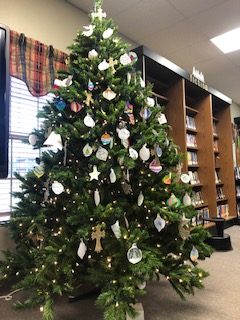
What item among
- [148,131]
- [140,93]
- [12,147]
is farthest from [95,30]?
[12,147]

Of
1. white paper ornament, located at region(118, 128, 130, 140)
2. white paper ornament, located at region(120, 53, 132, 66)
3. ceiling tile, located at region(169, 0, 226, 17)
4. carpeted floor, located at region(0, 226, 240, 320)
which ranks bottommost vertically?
carpeted floor, located at region(0, 226, 240, 320)

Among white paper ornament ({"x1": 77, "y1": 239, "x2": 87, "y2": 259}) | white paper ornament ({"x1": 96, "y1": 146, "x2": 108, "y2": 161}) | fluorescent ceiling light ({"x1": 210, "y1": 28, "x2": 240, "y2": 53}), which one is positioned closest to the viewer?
white paper ornament ({"x1": 77, "y1": 239, "x2": 87, "y2": 259})

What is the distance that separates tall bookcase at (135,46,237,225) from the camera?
3387mm

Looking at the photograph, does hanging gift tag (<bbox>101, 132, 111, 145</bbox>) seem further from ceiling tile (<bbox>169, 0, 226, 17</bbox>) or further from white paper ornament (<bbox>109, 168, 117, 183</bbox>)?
ceiling tile (<bbox>169, 0, 226, 17</bbox>)

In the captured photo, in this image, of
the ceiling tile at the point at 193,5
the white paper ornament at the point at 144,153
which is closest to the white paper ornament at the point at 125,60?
the white paper ornament at the point at 144,153

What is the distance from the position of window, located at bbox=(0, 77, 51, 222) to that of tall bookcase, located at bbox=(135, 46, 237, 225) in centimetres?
126

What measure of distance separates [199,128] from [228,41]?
129 centimetres

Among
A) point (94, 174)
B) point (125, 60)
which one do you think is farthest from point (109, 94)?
point (94, 174)

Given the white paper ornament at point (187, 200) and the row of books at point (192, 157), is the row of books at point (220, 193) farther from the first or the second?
the white paper ornament at point (187, 200)

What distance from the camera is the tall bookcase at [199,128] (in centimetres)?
339

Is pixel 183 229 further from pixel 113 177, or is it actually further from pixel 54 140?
pixel 54 140

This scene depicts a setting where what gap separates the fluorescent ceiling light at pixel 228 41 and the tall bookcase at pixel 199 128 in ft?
2.00

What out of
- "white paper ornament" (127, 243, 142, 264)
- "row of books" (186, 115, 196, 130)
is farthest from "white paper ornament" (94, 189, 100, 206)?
"row of books" (186, 115, 196, 130)

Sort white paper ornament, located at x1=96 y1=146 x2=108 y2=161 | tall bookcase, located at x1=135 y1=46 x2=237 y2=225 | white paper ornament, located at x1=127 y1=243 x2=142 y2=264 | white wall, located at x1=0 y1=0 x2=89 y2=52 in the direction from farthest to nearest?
1. tall bookcase, located at x1=135 y1=46 x2=237 y2=225
2. white wall, located at x1=0 y1=0 x2=89 y2=52
3. white paper ornament, located at x1=96 y1=146 x2=108 y2=161
4. white paper ornament, located at x1=127 y1=243 x2=142 y2=264
